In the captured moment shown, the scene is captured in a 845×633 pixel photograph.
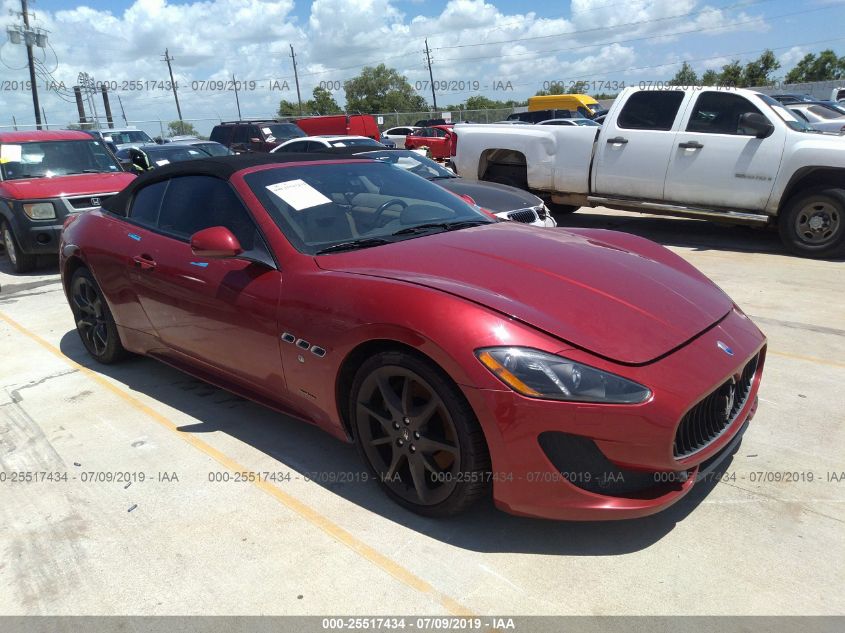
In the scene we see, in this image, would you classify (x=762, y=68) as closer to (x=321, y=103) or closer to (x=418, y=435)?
(x=321, y=103)

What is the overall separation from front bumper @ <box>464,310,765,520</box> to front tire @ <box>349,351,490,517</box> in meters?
0.09

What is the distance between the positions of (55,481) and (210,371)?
943 millimetres

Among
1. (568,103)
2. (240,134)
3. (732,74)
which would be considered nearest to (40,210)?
(240,134)

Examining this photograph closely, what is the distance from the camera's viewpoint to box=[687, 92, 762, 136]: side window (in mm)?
7688

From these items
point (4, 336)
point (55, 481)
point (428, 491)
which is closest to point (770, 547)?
point (428, 491)

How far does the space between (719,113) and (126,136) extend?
23.7 m

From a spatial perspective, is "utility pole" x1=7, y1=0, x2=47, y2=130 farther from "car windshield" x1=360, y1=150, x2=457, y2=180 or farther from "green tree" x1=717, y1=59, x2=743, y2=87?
"green tree" x1=717, y1=59, x2=743, y2=87

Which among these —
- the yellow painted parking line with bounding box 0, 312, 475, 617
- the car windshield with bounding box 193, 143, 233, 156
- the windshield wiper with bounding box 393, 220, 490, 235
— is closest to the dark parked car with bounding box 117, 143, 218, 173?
the car windshield with bounding box 193, 143, 233, 156

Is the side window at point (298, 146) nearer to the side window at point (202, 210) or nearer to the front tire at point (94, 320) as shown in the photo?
the front tire at point (94, 320)

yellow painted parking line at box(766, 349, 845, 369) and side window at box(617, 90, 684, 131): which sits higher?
side window at box(617, 90, 684, 131)

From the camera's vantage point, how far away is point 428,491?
2.67 m

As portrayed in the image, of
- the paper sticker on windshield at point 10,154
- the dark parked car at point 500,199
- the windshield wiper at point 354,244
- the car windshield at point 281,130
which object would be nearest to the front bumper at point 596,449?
the windshield wiper at point 354,244

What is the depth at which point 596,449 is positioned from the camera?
2262 millimetres

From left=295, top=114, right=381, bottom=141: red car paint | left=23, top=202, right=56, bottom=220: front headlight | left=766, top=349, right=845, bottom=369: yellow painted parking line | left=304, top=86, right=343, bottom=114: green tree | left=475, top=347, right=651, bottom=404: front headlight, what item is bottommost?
left=766, top=349, right=845, bottom=369: yellow painted parking line
